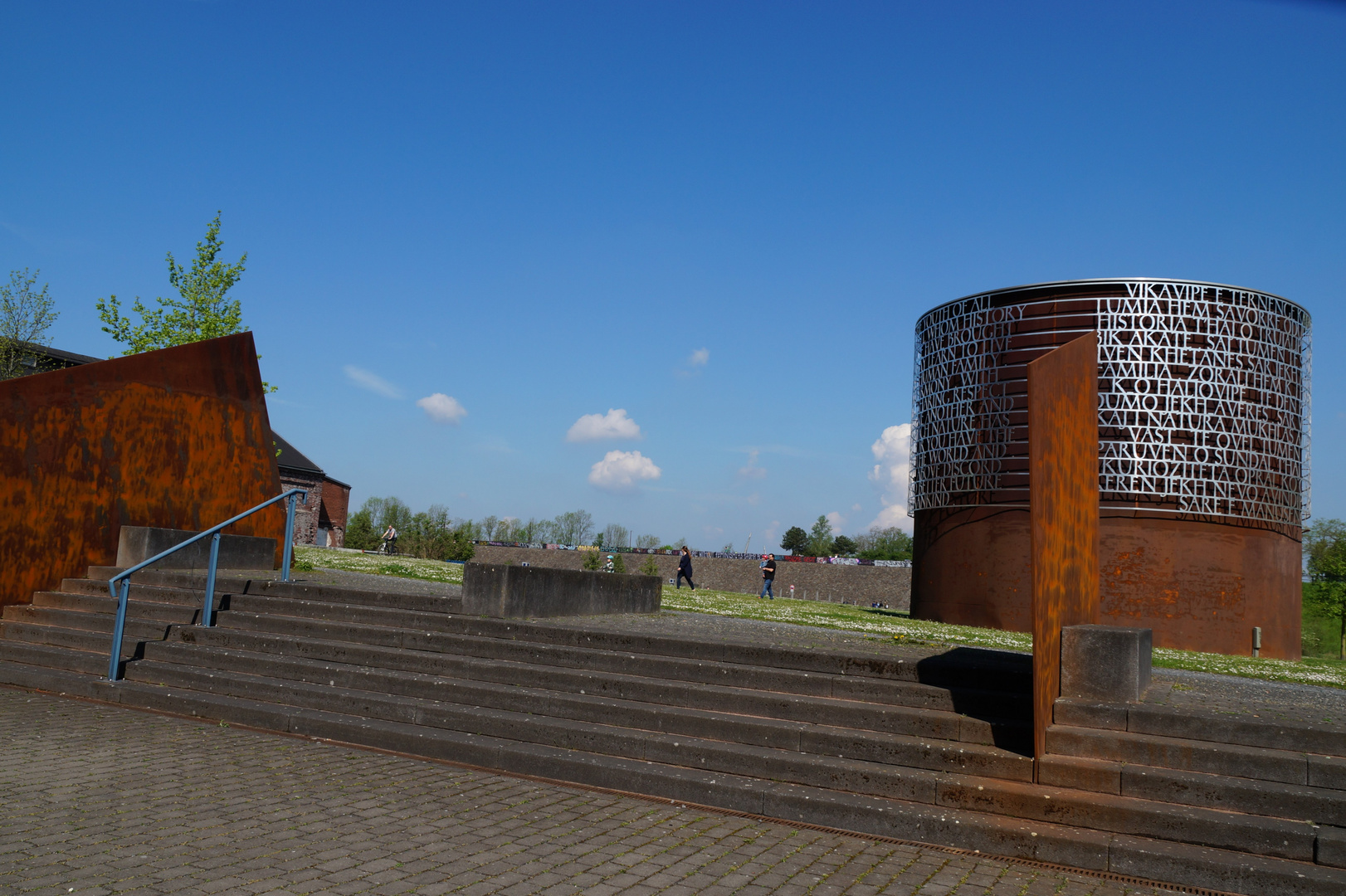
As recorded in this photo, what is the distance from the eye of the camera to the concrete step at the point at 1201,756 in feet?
17.7

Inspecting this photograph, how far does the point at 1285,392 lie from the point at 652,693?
1063 inches

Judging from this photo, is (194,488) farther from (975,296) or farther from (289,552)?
(975,296)

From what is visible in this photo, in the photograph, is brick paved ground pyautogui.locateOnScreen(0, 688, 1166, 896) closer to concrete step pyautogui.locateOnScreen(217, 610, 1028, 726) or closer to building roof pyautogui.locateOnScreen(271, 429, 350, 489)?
concrete step pyautogui.locateOnScreen(217, 610, 1028, 726)

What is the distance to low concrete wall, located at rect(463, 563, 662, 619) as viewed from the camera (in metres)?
9.26

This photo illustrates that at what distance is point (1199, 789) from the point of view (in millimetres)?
5395

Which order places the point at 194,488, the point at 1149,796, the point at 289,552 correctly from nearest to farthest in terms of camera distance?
the point at 1149,796, the point at 289,552, the point at 194,488

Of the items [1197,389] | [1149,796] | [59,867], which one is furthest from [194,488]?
[1197,389]

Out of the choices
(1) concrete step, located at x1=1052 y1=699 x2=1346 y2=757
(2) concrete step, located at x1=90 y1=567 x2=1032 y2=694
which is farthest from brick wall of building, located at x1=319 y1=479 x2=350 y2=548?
(1) concrete step, located at x1=1052 y1=699 x2=1346 y2=757

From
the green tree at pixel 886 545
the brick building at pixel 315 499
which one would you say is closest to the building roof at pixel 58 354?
the brick building at pixel 315 499

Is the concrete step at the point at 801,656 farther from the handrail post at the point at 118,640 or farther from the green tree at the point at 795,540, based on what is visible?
the green tree at the point at 795,540

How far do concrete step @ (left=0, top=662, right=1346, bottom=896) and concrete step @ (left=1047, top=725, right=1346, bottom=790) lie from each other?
1.68 ft

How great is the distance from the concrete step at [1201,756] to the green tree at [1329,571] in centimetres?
2917

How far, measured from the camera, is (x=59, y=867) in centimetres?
438

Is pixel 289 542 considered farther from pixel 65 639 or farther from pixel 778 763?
pixel 778 763
